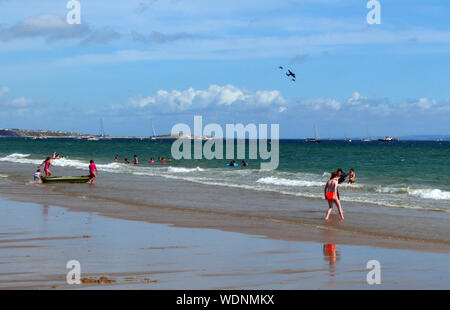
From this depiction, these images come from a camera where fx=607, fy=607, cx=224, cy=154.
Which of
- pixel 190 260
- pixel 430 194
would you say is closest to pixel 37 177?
pixel 430 194

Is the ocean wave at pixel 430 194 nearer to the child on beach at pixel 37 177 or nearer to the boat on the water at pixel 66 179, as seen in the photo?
the boat on the water at pixel 66 179

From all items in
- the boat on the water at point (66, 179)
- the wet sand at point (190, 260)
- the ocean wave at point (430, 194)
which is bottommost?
the wet sand at point (190, 260)

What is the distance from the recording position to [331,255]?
36.8ft

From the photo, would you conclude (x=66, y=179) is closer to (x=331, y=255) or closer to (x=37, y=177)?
(x=37, y=177)

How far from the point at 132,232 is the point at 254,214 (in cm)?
577

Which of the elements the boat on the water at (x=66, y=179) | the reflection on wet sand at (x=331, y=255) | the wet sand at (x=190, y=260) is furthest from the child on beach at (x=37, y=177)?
the reflection on wet sand at (x=331, y=255)

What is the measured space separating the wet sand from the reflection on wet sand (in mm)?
17

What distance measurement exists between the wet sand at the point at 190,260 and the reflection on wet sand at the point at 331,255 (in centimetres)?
2

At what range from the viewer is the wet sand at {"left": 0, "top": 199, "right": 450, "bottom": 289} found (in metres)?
8.73

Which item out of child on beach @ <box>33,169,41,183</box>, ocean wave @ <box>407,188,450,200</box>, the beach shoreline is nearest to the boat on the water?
child on beach @ <box>33,169,41,183</box>

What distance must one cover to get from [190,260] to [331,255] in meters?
2.69

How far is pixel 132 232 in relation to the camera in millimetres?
13711

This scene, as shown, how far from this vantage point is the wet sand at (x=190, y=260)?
8727 millimetres
